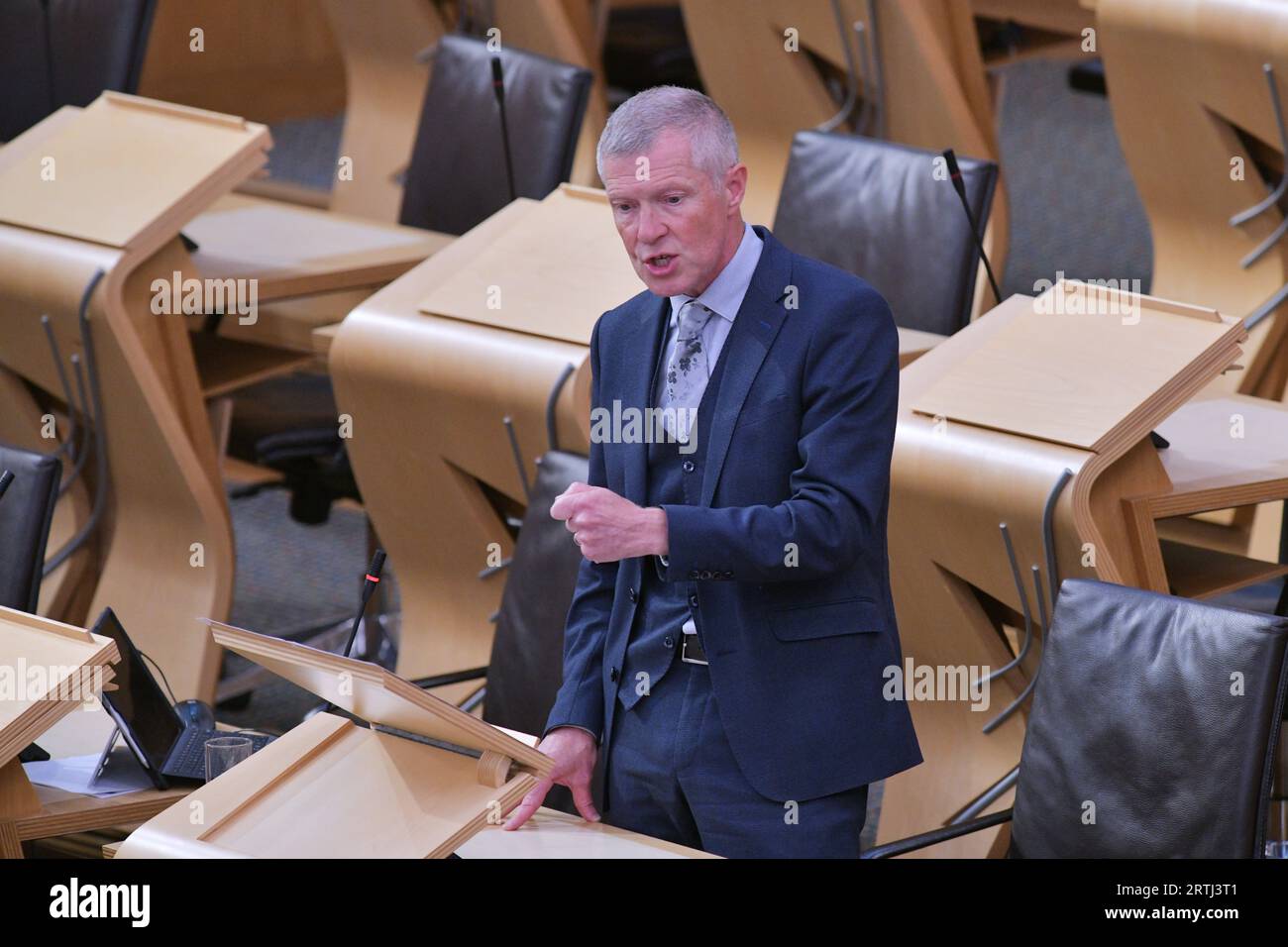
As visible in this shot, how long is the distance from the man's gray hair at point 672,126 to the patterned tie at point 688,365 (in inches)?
6.9

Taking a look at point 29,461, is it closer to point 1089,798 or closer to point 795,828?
point 795,828

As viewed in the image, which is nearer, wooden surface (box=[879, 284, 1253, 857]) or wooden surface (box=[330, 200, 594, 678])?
wooden surface (box=[879, 284, 1253, 857])

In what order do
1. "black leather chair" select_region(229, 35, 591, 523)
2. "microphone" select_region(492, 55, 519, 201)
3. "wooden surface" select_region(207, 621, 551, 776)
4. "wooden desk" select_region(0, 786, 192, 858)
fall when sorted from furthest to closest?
"black leather chair" select_region(229, 35, 591, 523), "microphone" select_region(492, 55, 519, 201), "wooden desk" select_region(0, 786, 192, 858), "wooden surface" select_region(207, 621, 551, 776)

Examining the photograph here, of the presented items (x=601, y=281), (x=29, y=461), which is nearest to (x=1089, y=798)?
(x=601, y=281)

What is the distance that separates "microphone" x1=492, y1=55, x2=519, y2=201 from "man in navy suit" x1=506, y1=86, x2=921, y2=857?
1829 mm

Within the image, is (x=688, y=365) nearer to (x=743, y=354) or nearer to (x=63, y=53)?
(x=743, y=354)

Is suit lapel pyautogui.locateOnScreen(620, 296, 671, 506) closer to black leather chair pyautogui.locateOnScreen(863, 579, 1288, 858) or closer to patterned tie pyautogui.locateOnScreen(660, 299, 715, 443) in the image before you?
patterned tie pyautogui.locateOnScreen(660, 299, 715, 443)

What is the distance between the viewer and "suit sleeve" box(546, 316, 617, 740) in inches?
93.8

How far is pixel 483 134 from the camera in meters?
4.53

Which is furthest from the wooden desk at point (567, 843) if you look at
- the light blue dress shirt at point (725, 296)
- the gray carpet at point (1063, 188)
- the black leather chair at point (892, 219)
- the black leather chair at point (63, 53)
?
the gray carpet at point (1063, 188)

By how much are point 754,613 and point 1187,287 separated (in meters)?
2.66

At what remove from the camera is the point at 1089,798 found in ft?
8.27

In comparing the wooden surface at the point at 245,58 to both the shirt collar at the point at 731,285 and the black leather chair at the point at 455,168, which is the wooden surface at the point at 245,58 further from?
the shirt collar at the point at 731,285

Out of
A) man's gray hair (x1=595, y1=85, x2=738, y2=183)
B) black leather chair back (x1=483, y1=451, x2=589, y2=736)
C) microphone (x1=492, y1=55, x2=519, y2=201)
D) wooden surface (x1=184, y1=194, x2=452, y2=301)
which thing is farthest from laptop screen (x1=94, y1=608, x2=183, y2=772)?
microphone (x1=492, y1=55, x2=519, y2=201)
